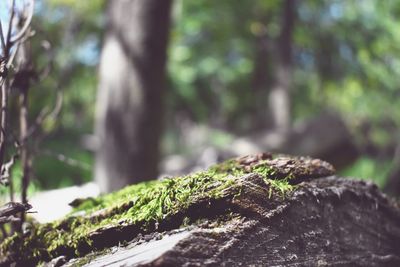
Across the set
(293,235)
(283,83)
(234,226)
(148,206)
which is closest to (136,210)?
(148,206)

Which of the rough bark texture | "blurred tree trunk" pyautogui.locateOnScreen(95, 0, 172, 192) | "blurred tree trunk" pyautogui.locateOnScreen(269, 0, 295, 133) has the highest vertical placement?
"blurred tree trunk" pyautogui.locateOnScreen(269, 0, 295, 133)

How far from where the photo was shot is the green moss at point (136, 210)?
1432 millimetres

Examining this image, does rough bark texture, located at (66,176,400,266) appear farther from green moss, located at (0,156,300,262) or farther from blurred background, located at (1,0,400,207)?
blurred background, located at (1,0,400,207)

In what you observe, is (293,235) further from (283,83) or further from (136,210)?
(283,83)

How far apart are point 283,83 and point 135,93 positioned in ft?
16.8

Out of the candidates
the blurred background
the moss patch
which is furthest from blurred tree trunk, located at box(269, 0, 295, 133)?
the moss patch

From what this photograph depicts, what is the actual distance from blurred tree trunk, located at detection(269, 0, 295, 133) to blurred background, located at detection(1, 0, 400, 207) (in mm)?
20

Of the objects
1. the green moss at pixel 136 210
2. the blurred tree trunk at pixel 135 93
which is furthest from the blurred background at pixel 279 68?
the green moss at pixel 136 210

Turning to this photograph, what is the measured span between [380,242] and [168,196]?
858 millimetres

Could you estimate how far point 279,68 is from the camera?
360 inches

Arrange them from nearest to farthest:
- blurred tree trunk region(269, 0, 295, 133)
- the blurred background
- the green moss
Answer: the green moss → the blurred background → blurred tree trunk region(269, 0, 295, 133)

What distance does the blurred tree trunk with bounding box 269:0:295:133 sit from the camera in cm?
870

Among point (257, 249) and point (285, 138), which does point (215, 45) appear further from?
point (257, 249)

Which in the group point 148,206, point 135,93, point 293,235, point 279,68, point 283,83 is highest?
point 279,68
